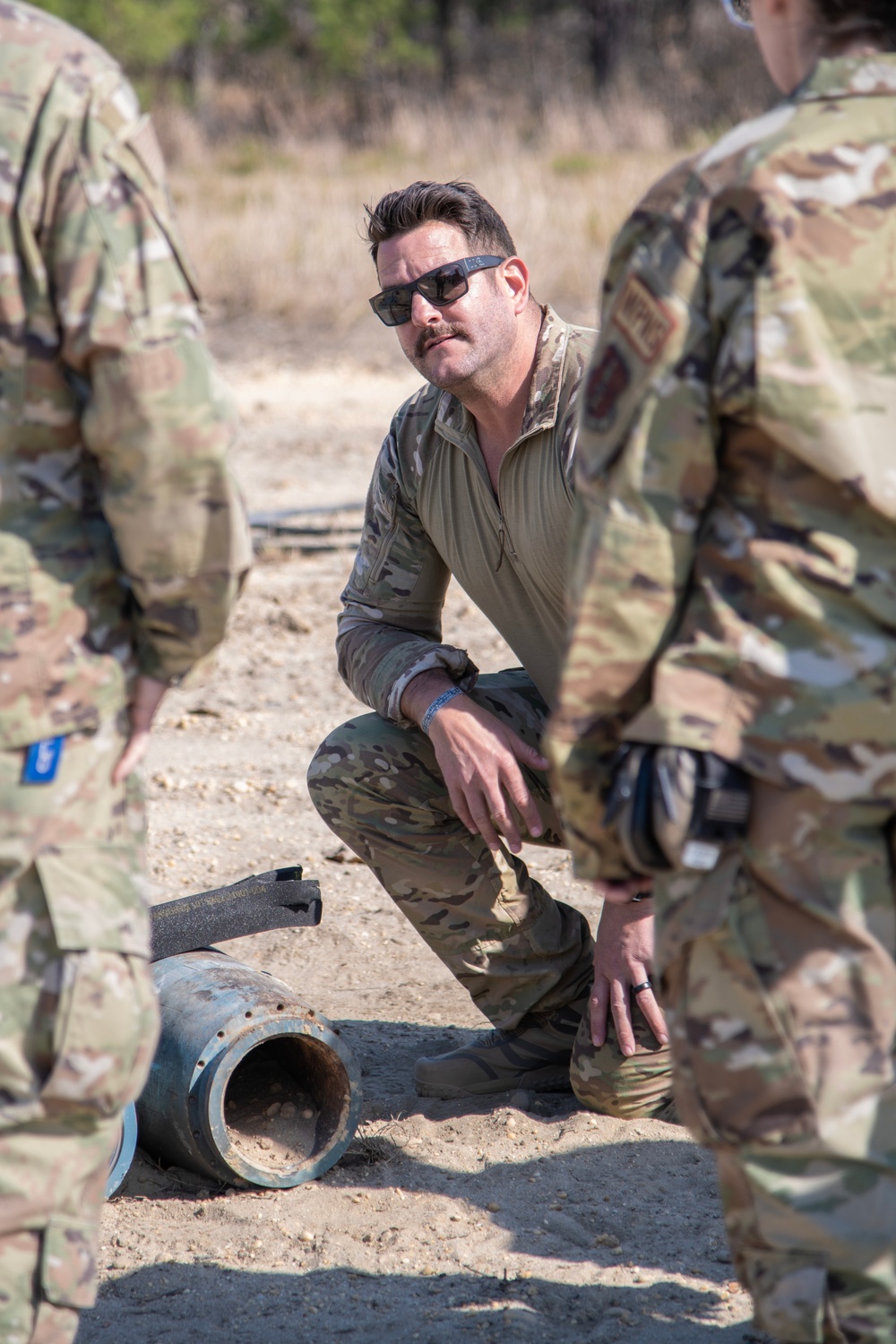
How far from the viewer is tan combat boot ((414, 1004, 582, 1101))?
333 centimetres

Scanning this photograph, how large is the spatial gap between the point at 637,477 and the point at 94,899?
0.80m

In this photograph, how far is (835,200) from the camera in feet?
5.36

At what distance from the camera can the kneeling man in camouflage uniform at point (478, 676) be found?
320 cm

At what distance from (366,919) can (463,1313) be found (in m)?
1.68

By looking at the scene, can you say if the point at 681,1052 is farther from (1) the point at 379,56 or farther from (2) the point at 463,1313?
(1) the point at 379,56

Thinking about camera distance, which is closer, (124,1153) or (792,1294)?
(792,1294)

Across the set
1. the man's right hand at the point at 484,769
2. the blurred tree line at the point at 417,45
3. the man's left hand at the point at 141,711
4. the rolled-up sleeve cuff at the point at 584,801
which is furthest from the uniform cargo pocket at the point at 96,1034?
the blurred tree line at the point at 417,45

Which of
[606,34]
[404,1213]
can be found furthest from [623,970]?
[606,34]

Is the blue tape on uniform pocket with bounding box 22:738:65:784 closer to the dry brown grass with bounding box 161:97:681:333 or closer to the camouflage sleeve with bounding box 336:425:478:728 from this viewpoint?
the camouflage sleeve with bounding box 336:425:478:728

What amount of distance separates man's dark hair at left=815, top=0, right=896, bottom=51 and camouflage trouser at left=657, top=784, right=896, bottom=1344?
86 centimetres

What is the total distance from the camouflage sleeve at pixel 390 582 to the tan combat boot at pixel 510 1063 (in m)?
0.81

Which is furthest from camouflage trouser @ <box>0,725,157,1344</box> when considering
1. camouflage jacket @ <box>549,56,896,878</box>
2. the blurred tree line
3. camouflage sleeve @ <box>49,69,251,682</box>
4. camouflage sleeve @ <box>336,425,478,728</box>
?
the blurred tree line

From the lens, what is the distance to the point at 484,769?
9.91ft

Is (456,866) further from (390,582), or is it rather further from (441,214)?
(441,214)
